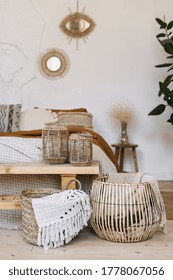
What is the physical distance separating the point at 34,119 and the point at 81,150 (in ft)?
4.74

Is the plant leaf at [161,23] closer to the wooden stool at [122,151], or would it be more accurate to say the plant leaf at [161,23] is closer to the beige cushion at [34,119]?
the wooden stool at [122,151]

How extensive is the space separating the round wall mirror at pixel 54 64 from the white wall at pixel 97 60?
6 centimetres

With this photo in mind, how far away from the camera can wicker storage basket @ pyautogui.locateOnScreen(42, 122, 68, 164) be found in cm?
297

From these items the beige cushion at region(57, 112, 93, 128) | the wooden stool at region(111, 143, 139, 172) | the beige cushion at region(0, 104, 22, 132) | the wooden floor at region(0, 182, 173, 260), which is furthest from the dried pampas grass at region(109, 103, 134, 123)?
the wooden floor at region(0, 182, 173, 260)

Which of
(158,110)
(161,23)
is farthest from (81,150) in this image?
(161,23)

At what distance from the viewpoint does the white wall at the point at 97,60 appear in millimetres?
5246

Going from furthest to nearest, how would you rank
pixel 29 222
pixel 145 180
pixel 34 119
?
pixel 34 119 → pixel 145 180 → pixel 29 222

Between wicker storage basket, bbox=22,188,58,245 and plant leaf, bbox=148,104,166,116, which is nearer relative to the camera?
wicker storage basket, bbox=22,188,58,245

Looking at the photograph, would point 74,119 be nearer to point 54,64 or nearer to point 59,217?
point 54,64

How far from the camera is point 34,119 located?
424 cm

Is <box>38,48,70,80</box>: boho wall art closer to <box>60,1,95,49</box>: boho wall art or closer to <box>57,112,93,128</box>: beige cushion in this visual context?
<box>60,1,95,49</box>: boho wall art

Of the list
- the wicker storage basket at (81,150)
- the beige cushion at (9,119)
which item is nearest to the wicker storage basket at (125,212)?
the wicker storage basket at (81,150)

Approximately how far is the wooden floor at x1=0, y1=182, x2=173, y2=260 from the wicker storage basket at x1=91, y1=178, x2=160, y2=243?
6cm
